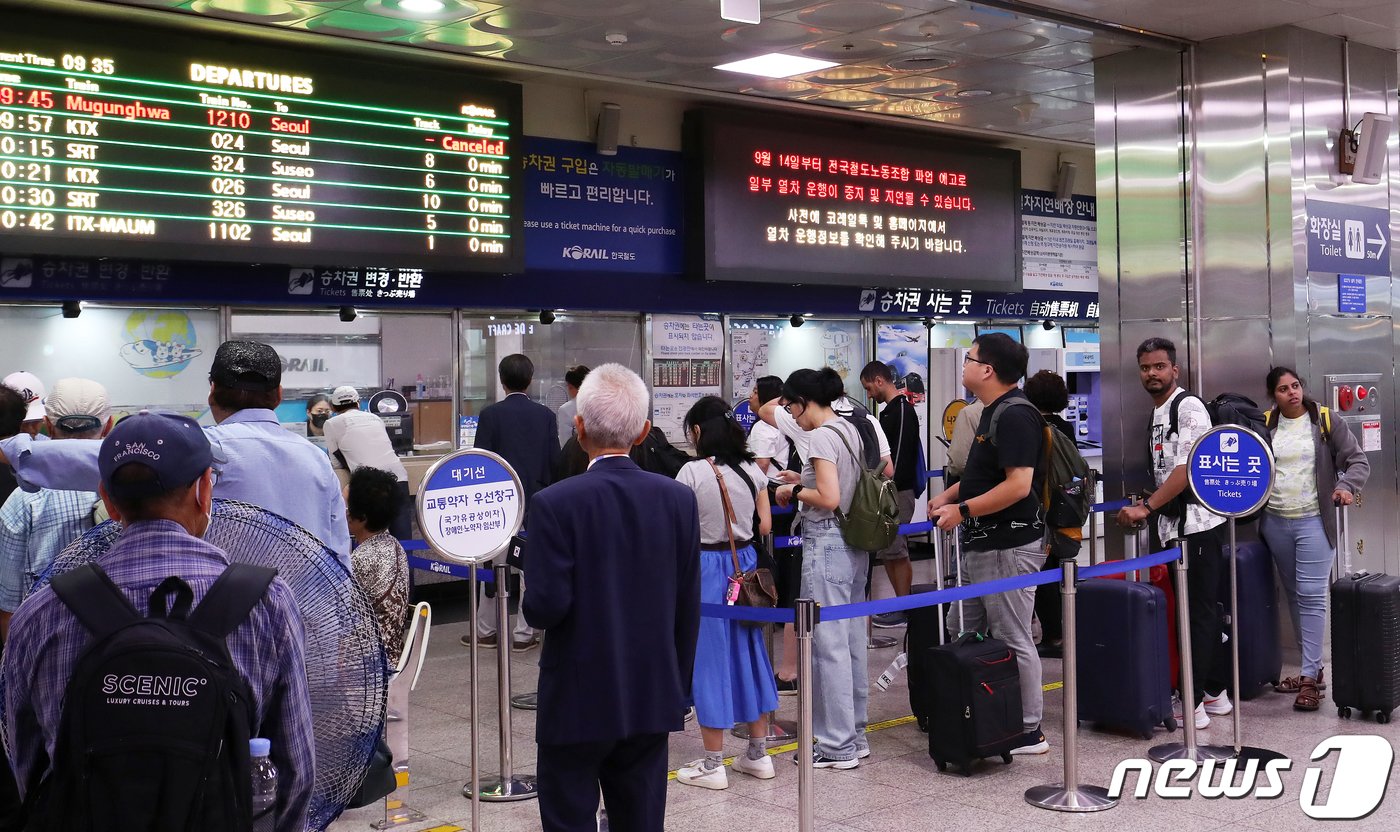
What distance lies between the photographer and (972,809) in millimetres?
5027

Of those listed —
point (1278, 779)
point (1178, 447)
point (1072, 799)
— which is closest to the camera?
point (1072, 799)

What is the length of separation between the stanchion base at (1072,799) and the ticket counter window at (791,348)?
603cm

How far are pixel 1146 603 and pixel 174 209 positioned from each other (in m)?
5.52

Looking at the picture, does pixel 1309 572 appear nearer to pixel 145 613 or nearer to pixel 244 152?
pixel 145 613

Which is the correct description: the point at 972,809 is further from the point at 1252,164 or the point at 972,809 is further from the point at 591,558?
the point at 1252,164

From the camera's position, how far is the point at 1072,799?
197 inches

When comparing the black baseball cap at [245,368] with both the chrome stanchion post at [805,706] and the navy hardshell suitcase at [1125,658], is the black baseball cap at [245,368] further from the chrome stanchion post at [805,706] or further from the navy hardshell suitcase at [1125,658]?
the navy hardshell suitcase at [1125,658]

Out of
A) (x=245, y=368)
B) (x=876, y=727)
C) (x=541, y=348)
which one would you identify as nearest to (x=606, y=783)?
(x=245, y=368)

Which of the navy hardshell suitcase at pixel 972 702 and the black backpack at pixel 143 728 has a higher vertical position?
the black backpack at pixel 143 728

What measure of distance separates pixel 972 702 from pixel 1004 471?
95 cm

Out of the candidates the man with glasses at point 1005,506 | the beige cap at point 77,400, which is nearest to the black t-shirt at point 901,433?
the man with glasses at point 1005,506

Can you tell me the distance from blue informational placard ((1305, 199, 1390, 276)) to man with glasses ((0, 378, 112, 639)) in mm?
6359

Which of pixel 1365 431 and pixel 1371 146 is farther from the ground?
pixel 1371 146

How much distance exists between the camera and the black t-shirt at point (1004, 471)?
541 cm
